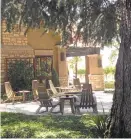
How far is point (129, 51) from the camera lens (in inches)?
305

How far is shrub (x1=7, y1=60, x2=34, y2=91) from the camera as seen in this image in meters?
20.4

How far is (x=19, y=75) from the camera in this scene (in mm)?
20531

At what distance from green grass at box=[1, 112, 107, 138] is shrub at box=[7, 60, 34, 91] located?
10147 mm

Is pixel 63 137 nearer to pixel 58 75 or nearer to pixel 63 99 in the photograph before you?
pixel 63 99

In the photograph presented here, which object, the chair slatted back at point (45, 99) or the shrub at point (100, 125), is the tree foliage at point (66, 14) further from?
the shrub at point (100, 125)

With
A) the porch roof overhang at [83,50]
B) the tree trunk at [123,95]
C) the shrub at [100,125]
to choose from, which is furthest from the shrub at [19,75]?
the tree trunk at [123,95]

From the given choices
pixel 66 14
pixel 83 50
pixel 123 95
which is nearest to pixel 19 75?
pixel 83 50

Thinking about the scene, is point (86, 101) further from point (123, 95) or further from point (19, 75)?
point (19, 75)

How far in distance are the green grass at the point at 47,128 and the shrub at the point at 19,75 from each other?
10.1 metres

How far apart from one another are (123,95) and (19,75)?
13385 mm

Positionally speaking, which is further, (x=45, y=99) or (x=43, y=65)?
(x=43, y=65)

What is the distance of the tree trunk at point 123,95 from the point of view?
7.70 metres

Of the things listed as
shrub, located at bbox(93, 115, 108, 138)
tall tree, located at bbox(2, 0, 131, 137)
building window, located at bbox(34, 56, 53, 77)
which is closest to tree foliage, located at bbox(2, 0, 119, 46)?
tall tree, located at bbox(2, 0, 131, 137)

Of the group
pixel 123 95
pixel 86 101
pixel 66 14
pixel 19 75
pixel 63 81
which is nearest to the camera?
pixel 123 95
